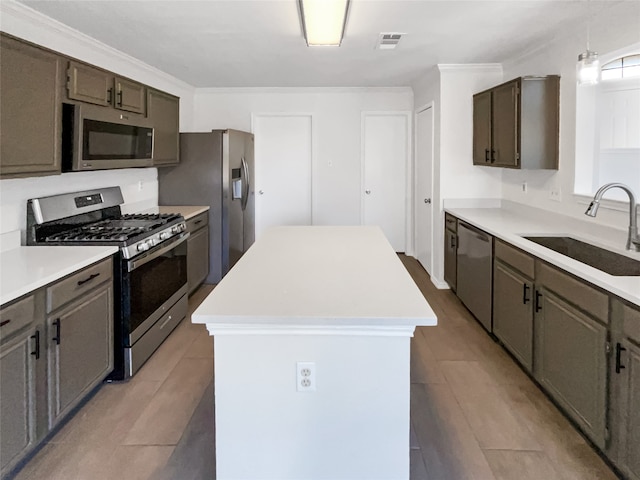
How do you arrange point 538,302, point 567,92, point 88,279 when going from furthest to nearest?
point 567,92
point 538,302
point 88,279

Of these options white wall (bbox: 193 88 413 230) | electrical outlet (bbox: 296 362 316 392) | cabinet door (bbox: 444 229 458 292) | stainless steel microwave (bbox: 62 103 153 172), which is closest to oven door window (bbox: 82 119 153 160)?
stainless steel microwave (bbox: 62 103 153 172)

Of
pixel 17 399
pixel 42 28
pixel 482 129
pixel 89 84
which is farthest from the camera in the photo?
pixel 482 129

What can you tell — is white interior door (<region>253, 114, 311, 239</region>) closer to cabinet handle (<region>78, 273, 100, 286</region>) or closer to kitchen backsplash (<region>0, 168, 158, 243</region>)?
kitchen backsplash (<region>0, 168, 158, 243</region>)

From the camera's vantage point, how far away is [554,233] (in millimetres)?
3443

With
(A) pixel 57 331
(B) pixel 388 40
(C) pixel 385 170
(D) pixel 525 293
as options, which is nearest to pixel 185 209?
(B) pixel 388 40

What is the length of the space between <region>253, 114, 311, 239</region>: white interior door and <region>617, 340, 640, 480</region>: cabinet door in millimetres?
5094

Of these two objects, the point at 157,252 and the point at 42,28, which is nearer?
the point at 42,28

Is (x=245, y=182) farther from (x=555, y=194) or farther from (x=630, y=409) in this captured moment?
(x=630, y=409)

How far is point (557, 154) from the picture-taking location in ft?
12.4

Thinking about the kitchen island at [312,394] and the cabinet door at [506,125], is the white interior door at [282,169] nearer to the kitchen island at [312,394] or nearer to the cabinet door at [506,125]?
the cabinet door at [506,125]

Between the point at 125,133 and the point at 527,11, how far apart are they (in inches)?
114

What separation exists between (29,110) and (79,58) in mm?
1432

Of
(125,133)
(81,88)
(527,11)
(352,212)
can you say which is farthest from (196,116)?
(527,11)

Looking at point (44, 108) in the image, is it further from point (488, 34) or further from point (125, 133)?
point (488, 34)
